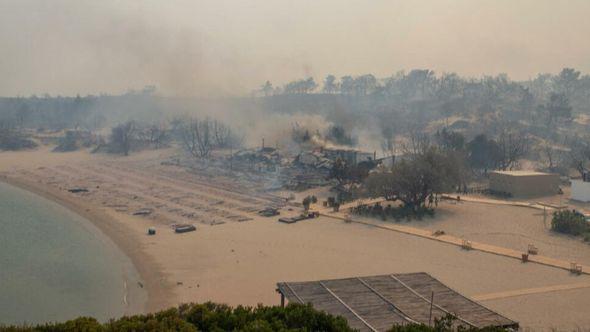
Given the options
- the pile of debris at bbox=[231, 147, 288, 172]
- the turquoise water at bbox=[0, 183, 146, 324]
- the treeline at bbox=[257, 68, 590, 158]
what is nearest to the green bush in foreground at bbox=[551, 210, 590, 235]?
the turquoise water at bbox=[0, 183, 146, 324]

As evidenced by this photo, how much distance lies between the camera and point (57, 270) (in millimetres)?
25391

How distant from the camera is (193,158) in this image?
211 ft

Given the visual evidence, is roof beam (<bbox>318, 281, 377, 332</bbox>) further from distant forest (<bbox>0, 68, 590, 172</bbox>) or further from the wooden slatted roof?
distant forest (<bbox>0, 68, 590, 172</bbox>)

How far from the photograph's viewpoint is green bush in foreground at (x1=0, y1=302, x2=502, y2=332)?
36.6ft

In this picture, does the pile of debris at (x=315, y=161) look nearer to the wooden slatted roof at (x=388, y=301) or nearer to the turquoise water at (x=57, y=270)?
the turquoise water at (x=57, y=270)

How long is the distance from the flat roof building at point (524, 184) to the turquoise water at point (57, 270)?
28230mm

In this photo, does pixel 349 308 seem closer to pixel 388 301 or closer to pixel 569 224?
pixel 388 301

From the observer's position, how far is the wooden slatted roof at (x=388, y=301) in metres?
14.9

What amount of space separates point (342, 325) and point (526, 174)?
33731 mm

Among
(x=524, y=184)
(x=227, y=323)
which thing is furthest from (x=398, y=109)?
(x=227, y=323)

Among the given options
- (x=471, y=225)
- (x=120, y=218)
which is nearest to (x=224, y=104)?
(x=120, y=218)

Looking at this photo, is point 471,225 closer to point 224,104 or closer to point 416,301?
point 416,301

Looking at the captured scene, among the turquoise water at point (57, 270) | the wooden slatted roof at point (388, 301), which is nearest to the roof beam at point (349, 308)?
the wooden slatted roof at point (388, 301)

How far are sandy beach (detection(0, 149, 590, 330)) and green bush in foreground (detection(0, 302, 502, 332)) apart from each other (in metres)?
7.54
